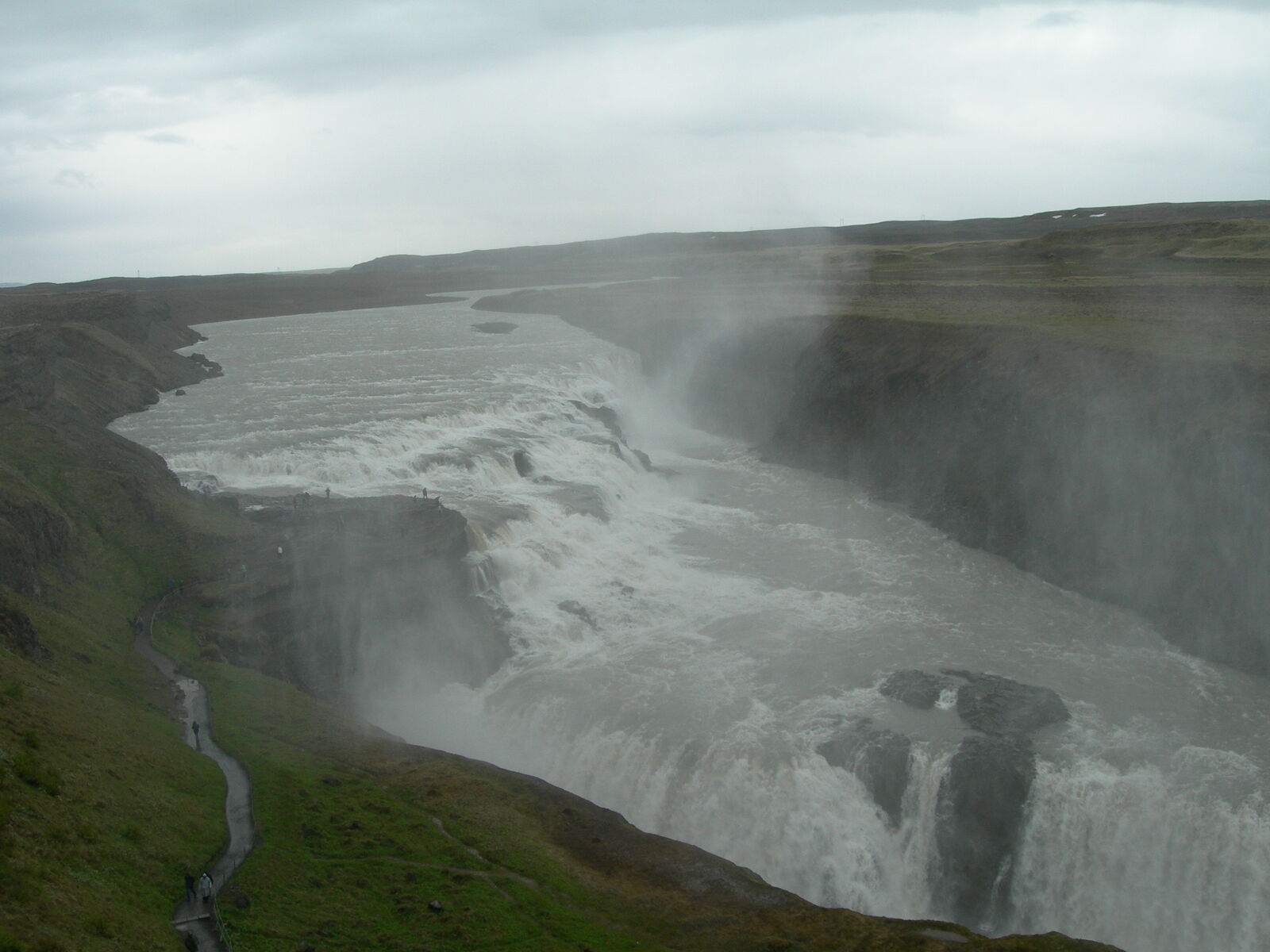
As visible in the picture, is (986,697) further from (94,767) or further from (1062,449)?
(94,767)

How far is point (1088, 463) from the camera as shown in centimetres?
3438

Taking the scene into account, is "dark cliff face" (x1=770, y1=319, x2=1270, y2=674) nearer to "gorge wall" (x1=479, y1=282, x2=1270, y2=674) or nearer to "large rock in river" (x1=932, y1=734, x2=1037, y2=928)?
"gorge wall" (x1=479, y1=282, x2=1270, y2=674)

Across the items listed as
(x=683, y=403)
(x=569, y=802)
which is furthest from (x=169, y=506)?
(x=683, y=403)

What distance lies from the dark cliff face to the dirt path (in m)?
24.9

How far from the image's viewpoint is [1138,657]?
87.6ft

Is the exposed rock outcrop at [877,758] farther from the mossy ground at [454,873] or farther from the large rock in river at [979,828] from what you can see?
the mossy ground at [454,873]

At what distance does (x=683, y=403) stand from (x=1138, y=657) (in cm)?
4190

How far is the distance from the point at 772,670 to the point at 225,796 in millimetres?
14257

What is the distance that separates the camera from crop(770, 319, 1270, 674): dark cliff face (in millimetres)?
28363

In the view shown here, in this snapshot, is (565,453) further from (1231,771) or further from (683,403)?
(1231,771)

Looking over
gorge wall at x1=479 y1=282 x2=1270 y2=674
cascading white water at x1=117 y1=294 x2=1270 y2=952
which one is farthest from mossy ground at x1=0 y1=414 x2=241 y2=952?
gorge wall at x1=479 y1=282 x2=1270 y2=674

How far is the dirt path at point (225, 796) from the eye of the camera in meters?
13.1

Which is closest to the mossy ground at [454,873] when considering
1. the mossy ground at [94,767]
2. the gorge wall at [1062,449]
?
the mossy ground at [94,767]

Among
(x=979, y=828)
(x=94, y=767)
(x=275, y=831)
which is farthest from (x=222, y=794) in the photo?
(x=979, y=828)
